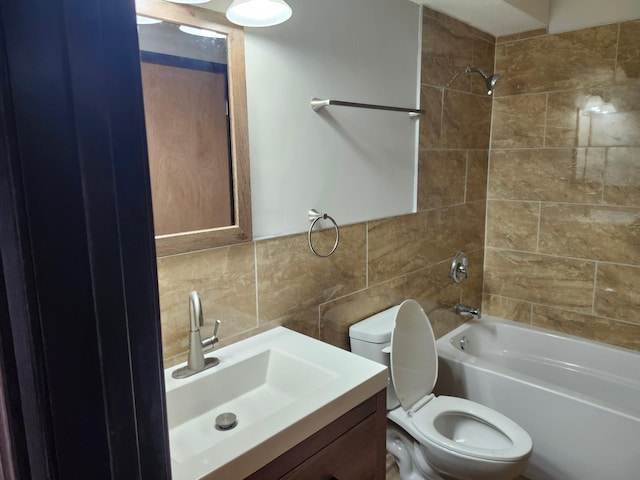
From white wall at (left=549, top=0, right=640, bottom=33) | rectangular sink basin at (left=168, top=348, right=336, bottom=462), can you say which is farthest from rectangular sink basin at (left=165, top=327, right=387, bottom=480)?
white wall at (left=549, top=0, right=640, bottom=33)

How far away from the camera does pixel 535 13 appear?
8.06 ft

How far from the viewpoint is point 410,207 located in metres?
2.30

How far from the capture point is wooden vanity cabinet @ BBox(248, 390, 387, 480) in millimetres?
1114

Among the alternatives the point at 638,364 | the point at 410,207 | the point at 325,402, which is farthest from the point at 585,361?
the point at 325,402

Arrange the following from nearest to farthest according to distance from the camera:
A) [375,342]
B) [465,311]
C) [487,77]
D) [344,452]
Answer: [344,452] < [375,342] < [487,77] < [465,311]

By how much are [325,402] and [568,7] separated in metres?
2.60

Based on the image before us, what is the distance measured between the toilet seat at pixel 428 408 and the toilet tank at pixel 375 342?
0.11 ft

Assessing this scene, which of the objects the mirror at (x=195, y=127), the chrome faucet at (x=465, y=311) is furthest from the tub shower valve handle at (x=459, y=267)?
the mirror at (x=195, y=127)

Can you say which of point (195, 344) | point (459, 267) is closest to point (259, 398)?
point (195, 344)

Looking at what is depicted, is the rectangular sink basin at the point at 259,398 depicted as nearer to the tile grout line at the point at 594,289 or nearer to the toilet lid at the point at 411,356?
the toilet lid at the point at 411,356

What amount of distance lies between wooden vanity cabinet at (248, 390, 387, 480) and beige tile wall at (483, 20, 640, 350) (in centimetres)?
189

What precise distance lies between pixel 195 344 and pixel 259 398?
0.29 meters

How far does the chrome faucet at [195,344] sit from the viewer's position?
4.32 feet

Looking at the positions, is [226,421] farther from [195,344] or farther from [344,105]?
[344,105]
